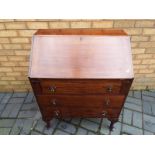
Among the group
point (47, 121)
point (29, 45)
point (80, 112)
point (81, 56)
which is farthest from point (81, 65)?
point (29, 45)

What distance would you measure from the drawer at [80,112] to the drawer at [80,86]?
0.33 meters

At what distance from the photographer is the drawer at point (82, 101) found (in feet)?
7.41

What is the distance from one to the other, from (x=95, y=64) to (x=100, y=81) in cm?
18

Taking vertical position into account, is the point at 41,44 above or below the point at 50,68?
above

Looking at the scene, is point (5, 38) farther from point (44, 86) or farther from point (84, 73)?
point (84, 73)

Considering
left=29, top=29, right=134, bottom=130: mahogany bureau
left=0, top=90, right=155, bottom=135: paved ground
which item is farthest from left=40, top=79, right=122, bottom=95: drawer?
left=0, top=90, right=155, bottom=135: paved ground

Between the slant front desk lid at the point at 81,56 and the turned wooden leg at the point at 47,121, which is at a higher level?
the slant front desk lid at the point at 81,56

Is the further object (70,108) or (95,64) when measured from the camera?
(70,108)

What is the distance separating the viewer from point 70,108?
244 centimetres

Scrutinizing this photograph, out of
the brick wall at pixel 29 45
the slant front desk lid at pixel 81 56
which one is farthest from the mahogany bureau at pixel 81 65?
the brick wall at pixel 29 45

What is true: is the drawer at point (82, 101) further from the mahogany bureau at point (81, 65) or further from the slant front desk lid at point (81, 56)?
the slant front desk lid at point (81, 56)

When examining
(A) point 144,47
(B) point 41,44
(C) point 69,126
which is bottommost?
(C) point 69,126

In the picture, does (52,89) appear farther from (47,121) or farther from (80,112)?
(47,121)

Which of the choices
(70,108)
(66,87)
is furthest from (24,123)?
(66,87)
